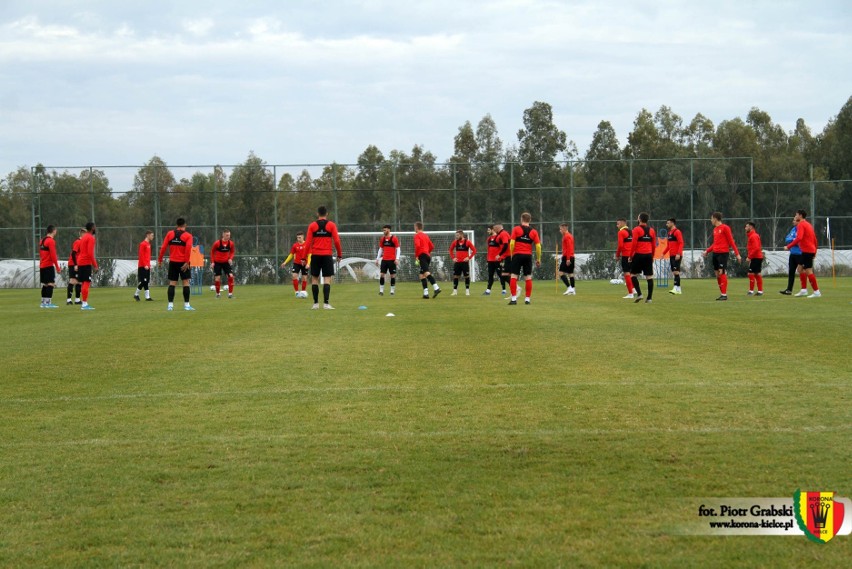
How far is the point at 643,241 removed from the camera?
22.2 metres

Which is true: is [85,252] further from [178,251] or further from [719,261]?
[719,261]

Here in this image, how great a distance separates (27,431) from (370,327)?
351 inches

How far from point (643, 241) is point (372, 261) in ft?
79.0

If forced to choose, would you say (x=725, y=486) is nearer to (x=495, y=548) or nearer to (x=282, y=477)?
(x=495, y=548)

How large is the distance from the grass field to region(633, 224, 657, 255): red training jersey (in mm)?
8669

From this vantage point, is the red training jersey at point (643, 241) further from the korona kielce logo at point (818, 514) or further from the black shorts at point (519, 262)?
the korona kielce logo at point (818, 514)

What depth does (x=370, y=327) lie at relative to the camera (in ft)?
52.3

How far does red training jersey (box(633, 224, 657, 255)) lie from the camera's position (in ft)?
72.4

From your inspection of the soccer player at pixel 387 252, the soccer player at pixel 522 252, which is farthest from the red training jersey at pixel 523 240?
the soccer player at pixel 387 252

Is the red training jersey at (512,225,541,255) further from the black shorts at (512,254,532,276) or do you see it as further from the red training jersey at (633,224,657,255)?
the red training jersey at (633,224,657,255)

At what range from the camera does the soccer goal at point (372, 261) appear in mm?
44562

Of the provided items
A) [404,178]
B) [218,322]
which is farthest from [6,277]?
[218,322]

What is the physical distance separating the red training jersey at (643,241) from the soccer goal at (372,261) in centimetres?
2180

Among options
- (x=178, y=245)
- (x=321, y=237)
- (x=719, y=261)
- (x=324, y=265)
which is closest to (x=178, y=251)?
(x=178, y=245)
